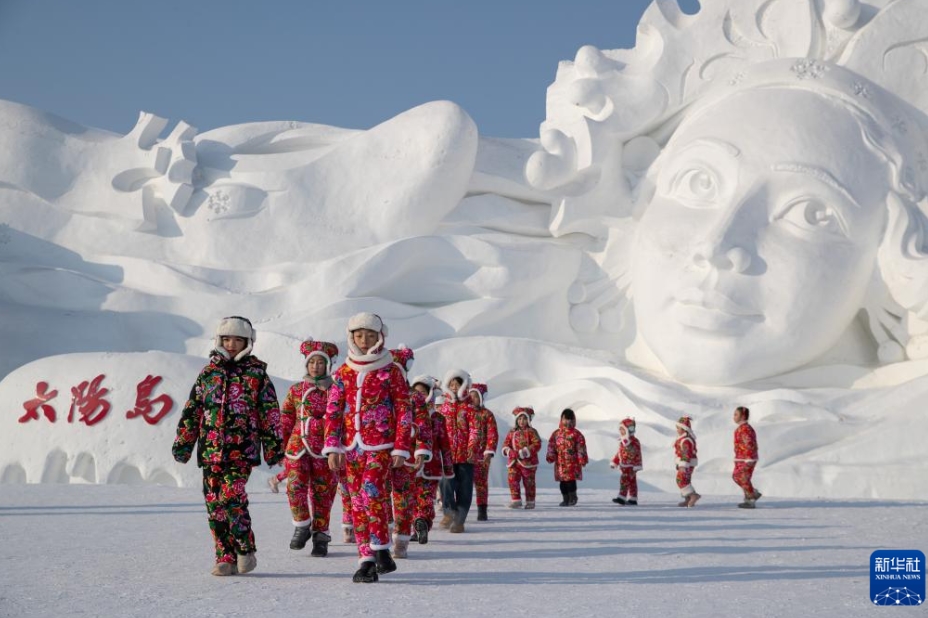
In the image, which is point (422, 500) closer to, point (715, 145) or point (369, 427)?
point (369, 427)

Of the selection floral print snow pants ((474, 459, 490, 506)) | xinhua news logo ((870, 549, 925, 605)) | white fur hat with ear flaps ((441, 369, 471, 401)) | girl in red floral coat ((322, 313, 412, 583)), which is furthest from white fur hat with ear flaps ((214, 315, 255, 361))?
floral print snow pants ((474, 459, 490, 506))

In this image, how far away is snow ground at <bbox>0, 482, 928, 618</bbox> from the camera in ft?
13.9

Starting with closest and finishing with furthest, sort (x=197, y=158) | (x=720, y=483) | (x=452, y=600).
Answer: (x=452, y=600) < (x=720, y=483) < (x=197, y=158)

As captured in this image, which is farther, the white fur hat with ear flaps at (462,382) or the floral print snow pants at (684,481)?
the floral print snow pants at (684,481)

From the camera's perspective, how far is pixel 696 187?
13828 millimetres

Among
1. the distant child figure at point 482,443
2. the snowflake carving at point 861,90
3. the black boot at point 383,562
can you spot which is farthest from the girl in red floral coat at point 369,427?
the snowflake carving at point 861,90

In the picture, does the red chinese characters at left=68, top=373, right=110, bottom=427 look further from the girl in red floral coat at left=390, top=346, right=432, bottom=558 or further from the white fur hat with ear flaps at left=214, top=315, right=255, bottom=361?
the white fur hat with ear flaps at left=214, top=315, right=255, bottom=361

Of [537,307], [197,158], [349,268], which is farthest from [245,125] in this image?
[537,307]

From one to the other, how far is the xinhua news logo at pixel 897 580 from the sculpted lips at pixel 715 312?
827cm

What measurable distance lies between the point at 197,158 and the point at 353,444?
11.1m

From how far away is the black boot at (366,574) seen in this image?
4.85 meters

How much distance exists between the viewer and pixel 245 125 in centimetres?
1648

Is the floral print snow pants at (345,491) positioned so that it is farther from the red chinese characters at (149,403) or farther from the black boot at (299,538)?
the red chinese characters at (149,403)

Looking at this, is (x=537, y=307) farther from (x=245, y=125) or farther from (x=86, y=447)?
(x=86, y=447)
